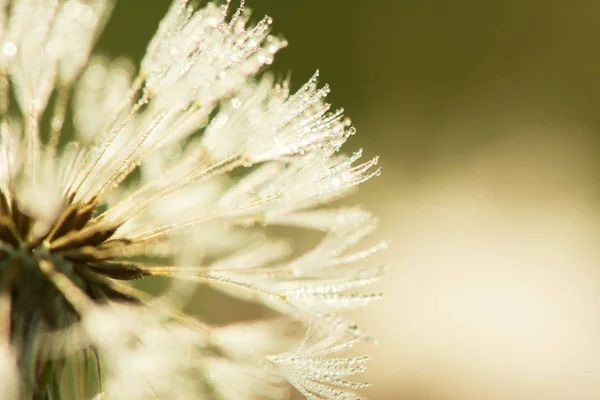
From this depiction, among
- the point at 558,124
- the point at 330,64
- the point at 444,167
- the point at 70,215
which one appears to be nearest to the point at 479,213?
the point at 444,167

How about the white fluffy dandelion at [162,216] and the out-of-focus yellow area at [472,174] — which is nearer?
the white fluffy dandelion at [162,216]

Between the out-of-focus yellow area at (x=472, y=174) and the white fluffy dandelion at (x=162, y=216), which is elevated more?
the out-of-focus yellow area at (x=472, y=174)

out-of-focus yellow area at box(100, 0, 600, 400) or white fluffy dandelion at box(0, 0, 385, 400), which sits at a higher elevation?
out-of-focus yellow area at box(100, 0, 600, 400)

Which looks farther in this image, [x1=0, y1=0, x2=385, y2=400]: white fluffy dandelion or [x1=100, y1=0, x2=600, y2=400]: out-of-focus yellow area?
[x1=100, y1=0, x2=600, y2=400]: out-of-focus yellow area
